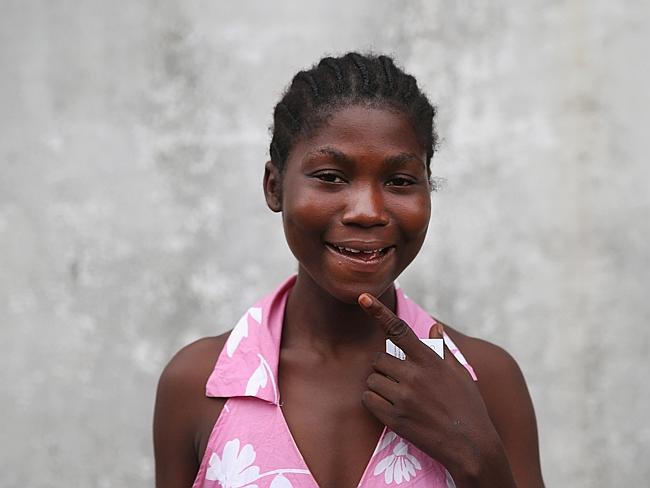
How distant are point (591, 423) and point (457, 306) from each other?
0.56m

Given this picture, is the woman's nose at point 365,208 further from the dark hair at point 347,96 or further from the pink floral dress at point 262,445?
the pink floral dress at point 262,445

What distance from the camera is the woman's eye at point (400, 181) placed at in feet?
5.03

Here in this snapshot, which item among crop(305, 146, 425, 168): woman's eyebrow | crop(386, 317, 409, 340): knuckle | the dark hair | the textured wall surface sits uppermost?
the textured wall surface

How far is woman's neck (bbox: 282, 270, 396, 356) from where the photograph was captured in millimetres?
1693

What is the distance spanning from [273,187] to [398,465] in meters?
0.56

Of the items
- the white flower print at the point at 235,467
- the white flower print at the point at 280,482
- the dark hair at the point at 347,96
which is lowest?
the white flower print at the point at 280,482

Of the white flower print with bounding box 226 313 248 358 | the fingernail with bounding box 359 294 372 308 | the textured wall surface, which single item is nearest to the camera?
the fingernail with bounding box 359 294 372 308

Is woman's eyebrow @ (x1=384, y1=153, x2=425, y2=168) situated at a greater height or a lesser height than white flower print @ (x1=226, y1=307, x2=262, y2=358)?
greater

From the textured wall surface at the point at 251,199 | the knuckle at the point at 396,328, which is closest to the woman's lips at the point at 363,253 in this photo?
the knuckle at the point at 396,328

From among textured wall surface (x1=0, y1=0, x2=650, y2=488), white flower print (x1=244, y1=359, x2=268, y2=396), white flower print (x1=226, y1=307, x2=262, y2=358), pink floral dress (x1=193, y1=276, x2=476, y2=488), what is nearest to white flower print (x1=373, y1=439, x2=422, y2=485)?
pink floral dress (x1=193, y1=276, x2=476, y2=488)

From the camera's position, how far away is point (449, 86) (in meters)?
2.82

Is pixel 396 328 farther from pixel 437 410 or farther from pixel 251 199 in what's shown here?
pixel 251 199

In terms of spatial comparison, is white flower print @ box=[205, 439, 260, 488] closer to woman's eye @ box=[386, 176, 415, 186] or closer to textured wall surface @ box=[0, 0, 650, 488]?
woman's eye @ box=[386, 176, 415, 186]

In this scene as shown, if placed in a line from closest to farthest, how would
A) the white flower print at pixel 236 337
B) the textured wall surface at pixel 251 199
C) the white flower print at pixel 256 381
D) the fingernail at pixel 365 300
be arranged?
the fingernail at pixel 365 300 < the white flower print at pixel 256 381 < the white flower print at pixel 236 337 < the textured wall surface at pixel 251 199
